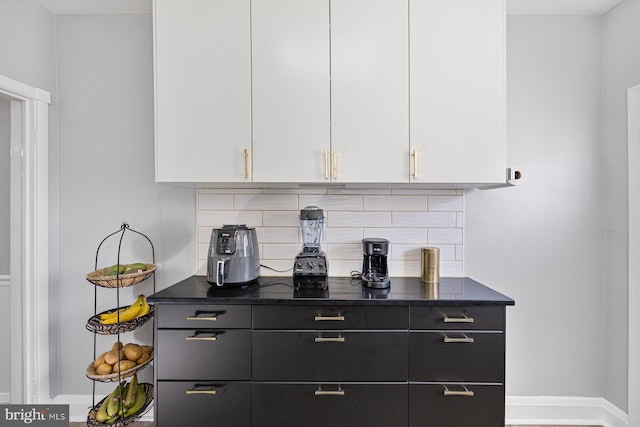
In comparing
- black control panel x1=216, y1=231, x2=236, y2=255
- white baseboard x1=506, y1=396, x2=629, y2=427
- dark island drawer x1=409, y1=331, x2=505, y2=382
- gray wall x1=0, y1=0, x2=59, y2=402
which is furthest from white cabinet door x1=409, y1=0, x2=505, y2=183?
gray wall x1=0, y1=0, x2=59, y2=402

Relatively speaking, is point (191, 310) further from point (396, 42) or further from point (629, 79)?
point (629, 79)

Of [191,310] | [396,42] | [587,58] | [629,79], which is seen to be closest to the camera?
[191,310]

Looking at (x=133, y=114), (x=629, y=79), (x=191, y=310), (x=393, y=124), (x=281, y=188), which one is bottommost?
(x=191, y=310)

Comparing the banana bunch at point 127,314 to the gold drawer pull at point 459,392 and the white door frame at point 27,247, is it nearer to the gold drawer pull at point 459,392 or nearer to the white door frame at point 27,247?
the white door frame at point 27,247

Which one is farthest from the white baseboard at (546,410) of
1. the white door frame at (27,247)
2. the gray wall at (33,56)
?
the gray wall at (33,56)

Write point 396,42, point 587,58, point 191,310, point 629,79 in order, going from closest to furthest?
1. point 191,310
2. point 396,42
3. point 629,79
4. point 587,58

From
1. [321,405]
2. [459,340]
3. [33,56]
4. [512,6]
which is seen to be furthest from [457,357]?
[33,56]

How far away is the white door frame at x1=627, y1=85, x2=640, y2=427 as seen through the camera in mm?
1914

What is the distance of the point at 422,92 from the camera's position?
1769 mm

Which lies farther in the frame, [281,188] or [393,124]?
[281,188]

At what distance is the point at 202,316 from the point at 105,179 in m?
1.21

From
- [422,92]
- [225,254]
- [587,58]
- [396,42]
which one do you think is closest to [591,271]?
[587,58]

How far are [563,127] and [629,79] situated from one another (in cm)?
38

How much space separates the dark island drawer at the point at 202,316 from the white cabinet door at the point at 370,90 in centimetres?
83
